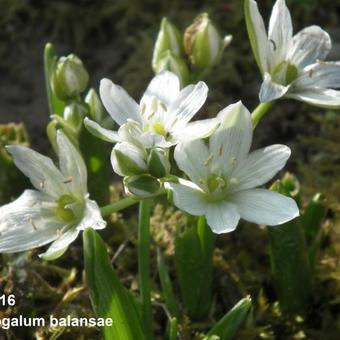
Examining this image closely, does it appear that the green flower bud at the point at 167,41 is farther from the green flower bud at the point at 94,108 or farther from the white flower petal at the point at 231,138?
the white flower petal at the point at 231,138

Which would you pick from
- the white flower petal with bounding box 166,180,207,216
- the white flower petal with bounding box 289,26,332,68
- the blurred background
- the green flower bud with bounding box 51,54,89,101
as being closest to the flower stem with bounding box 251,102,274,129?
the white flower petal with bounding box 289,26,332,68

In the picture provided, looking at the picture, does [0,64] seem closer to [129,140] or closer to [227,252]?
[227,252]

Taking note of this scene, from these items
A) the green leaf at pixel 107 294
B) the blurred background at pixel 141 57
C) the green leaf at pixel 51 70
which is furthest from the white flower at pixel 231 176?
the blurred background at pixel 141 57

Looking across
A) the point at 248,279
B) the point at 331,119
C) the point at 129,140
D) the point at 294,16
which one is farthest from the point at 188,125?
the point at 294,16

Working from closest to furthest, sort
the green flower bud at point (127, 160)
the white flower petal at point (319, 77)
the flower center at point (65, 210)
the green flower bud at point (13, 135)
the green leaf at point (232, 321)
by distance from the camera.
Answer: the green flower bud at point (127, 160), the green leaf at point (232, 321), the flower center at point (65, 210), the white flower petal at point (319, 77), the green flower bud at point (13, 135)

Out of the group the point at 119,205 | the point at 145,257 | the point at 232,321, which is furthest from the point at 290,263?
the point at 119,205

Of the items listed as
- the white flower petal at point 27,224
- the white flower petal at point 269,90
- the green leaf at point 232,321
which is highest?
the white flower petal at point 269,90
